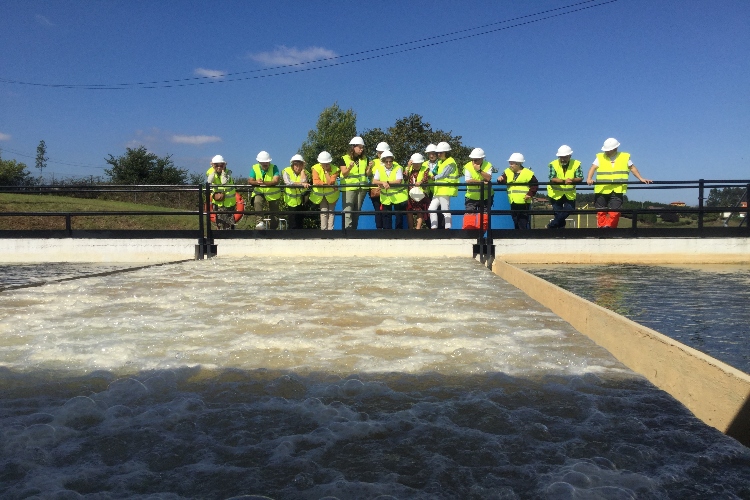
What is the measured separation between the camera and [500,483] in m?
1.98

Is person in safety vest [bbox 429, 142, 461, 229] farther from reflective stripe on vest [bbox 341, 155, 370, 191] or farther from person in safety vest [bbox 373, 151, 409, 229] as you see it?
reflective stripe on vest [bbox 341, 155, 370, 191]

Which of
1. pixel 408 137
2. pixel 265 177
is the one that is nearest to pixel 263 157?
pixel 265 177

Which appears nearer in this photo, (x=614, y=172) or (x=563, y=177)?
(x=614, y=172)

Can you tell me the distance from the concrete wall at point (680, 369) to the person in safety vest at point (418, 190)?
7.34 metres

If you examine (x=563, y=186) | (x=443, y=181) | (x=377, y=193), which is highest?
(x=443, y=181)

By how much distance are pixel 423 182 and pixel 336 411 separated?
8856mm

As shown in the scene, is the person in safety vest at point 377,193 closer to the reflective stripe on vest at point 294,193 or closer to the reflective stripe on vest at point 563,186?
the reflective stripe on vest at point 294,193

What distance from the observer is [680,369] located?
2818 millimetres

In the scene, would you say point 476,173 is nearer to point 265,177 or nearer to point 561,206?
point 561,206

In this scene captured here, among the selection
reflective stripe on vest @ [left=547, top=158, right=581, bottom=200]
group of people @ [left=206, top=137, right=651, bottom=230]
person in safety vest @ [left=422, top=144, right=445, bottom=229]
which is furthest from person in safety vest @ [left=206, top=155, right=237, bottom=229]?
reflective stripe on vest @ [left=547, top=158, right=581, bottom=200]

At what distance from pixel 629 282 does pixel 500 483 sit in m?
6.28

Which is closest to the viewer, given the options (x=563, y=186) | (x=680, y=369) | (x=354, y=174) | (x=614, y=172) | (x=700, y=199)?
(x=680, y=369)

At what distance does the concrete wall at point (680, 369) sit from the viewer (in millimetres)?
2389

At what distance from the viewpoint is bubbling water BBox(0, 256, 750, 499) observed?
201 centimetres
